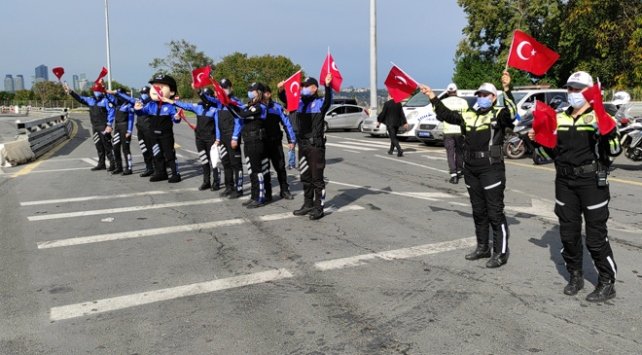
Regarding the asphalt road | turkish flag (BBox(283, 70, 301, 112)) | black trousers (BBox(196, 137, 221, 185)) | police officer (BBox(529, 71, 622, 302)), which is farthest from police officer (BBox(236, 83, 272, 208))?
police officer (BBox(529, 71, 622, 302))

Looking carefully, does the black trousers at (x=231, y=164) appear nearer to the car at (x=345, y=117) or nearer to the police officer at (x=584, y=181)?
the police officer at (x=584, y=181)

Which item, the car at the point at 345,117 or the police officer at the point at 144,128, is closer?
the police officer at the point at 144,128

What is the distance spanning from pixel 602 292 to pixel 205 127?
7.45 m

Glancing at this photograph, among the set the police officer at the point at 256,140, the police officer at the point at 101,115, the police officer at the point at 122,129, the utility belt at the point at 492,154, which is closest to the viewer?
the utility belt at the point at 492,154

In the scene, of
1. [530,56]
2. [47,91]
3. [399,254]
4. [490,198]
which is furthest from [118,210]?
[47,91]

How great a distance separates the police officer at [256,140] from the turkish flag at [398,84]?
2.63m

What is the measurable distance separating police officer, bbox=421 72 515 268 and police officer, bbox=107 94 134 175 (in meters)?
8.11

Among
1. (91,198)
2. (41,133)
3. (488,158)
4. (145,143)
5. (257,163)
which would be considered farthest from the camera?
(41,133)

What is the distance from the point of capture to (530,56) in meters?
6.38

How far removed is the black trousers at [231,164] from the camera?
947 cm

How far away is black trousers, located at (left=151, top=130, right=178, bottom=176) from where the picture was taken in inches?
436

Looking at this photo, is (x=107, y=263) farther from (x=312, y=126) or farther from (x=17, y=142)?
(x=17, y=142)

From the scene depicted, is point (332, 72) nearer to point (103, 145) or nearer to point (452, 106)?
point (452, 106)

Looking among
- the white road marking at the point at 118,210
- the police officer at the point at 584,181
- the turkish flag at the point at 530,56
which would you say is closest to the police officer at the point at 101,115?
the white road marking at the point at 118,210
